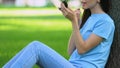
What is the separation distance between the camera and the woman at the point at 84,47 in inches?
212

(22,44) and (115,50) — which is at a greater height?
(115,50)

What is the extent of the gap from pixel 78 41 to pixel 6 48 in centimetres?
635

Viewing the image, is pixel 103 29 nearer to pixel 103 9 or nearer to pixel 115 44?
pixel 103 9

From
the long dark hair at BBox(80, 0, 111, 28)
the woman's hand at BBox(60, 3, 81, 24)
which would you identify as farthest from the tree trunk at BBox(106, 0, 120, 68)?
the woman's hand at BBox(60, 3, 81, 24)

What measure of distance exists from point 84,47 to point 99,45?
0.16m

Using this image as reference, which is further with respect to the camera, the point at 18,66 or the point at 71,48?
the point at 71,48

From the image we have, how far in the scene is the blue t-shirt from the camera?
18.2ft

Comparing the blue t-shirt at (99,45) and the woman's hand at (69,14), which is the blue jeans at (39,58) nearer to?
the blue t-shirt at (99,45)

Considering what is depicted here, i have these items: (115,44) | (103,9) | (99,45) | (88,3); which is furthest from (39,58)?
(115,44)

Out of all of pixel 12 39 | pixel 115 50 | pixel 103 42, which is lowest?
pixel 12 39

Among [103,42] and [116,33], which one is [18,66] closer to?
[103,42]

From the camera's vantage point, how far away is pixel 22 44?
41.0 ft

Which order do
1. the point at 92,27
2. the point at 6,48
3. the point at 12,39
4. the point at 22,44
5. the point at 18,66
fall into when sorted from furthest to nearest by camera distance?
1. the point at 12,39
2. the point at 22,44
3. the point at 6,48
4. the point at 92,27
5. the point at 18,66

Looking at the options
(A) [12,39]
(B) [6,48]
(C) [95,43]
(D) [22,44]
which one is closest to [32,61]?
(C) [95,43]
